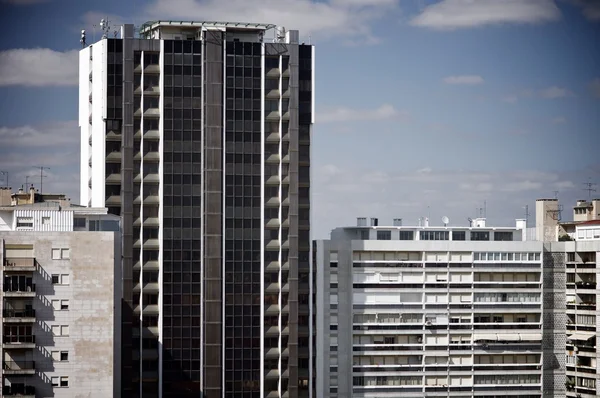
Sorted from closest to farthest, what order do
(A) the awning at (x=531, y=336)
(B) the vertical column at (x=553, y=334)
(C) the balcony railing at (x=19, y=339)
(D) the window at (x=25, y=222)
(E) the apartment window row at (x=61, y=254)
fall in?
1. (C) the balcony railing at (x=19, y=339)
2. (E) the apartment window row at (x=61, y=254)
3. (D) the window at (x=25, y=222)
4. (A) the awning at (x=531, y=336)
5. (B) the vertical column at (x=553, y=334)

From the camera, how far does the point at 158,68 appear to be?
11775 cm

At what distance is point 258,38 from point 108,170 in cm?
1788

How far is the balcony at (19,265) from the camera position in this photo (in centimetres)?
9581

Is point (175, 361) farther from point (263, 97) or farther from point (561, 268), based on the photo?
point (561, 268)

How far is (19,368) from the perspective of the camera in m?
96.1

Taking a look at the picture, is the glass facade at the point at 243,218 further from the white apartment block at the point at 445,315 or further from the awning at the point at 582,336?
the awning at the point at 582,336

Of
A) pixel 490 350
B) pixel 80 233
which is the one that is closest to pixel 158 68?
pixel 80 233

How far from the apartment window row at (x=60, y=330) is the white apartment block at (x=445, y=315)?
107 ft

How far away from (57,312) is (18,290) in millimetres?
3226

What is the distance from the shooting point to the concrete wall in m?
96.7

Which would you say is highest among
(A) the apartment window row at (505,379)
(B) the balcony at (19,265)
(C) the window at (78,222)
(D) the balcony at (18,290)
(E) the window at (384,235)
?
(C) the window at (78,222)

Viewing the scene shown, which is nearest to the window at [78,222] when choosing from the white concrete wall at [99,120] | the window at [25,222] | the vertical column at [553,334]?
the window at [25,222]

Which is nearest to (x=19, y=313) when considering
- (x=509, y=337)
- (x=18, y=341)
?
(x=18, y=341)

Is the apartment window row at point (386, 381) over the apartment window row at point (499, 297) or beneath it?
beneath
